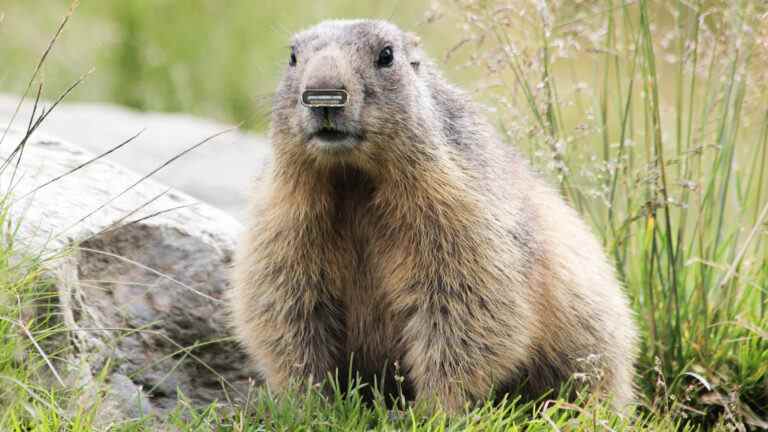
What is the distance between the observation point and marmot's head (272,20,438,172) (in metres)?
3.76

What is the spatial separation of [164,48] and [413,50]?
224 inches

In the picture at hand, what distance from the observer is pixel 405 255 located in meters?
4.16

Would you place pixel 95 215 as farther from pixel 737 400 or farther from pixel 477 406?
pixel 737 400

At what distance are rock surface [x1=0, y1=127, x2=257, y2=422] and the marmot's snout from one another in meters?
0.70

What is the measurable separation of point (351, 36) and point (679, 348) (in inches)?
81.5

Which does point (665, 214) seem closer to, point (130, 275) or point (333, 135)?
point (333, 135)

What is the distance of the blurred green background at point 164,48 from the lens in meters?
9.32

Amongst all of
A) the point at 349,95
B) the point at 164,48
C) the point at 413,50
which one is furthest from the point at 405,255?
the point at 164,48

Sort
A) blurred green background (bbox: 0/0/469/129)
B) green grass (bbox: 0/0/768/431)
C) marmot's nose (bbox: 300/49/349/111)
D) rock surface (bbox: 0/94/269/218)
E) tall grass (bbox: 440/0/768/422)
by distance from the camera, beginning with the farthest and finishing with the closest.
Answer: blurred green background (bbox: 0/0/469/129)
rock surface (bbox: 0/94/269/218)
tall grass (bbox: 440/0/768/422)
green grass (bbox: 0/0/768/431)
marmot's nose (bbox: 300/49/349/111)

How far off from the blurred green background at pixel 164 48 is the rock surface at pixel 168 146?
59.9 inches

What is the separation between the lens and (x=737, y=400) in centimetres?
421

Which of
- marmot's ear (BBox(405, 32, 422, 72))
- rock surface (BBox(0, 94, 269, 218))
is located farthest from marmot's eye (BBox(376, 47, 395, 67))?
rock surface (BBox(0, 94, 269, 218))

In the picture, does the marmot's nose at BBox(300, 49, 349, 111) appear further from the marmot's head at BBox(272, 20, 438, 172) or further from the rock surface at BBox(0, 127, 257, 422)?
the rock surface at BBox(0, 127, 257, 422)

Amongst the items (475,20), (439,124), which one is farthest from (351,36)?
(475,20)
